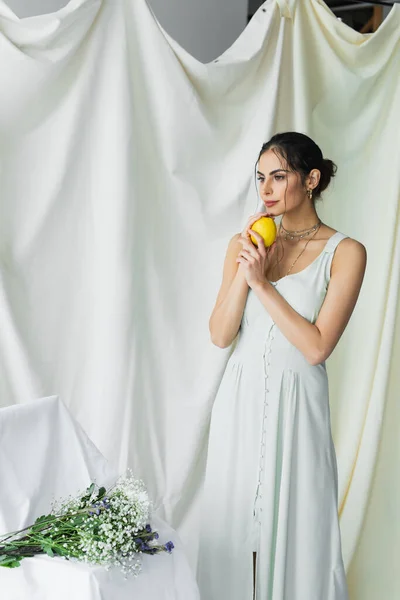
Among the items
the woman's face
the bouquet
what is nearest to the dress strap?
the woman's face

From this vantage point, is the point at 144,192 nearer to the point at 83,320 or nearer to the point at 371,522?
the point at 83,320

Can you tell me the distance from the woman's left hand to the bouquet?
705mm

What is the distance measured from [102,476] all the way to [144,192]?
3.88ft

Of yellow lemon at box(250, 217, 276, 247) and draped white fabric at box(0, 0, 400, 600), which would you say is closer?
yellow lemon at box(250, 217, 276, 247)

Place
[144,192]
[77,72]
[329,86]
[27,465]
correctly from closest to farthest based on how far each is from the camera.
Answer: [27,465]
[77,72]
[144,192]
[329,86]

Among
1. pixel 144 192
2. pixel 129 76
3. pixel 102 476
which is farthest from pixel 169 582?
pixel 129 76

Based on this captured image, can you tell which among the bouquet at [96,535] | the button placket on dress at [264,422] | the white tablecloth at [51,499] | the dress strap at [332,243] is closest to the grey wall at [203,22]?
the dress strap at [332,243]

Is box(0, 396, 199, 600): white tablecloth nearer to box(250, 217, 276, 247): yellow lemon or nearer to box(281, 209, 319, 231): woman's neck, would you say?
box(250, 217, 276, 247): yellow lemon

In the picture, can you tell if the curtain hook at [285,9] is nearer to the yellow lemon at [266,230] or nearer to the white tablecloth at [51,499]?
the yellow lemon at [266,230]

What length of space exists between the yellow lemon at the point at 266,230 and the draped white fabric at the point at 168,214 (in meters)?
0.61

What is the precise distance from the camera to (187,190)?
2.74 metres

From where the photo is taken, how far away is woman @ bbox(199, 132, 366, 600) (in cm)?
207

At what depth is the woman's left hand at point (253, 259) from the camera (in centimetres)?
206

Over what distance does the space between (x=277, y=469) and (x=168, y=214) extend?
3.38ft
